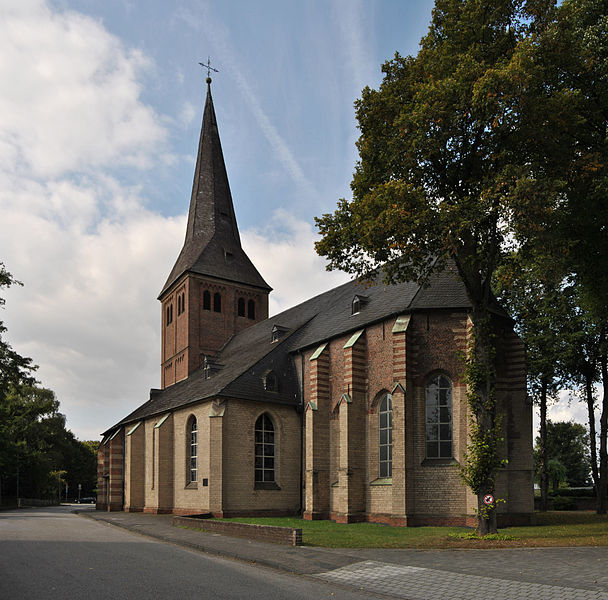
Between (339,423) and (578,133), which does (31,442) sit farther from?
(578,133)

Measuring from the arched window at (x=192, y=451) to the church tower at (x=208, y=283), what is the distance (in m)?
10.0

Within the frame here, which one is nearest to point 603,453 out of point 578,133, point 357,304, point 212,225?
point 357,304

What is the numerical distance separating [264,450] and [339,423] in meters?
4.26

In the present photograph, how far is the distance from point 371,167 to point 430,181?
1.94 metres

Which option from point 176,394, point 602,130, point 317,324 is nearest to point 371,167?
point 602,130

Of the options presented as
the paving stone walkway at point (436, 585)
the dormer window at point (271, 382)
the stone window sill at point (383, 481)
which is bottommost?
the stone window sill at point (383, 481)

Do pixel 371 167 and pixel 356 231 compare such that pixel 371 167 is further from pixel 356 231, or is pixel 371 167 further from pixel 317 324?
pixel 317 324

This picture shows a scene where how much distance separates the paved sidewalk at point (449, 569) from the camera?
934 cm

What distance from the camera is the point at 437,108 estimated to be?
53.5ft

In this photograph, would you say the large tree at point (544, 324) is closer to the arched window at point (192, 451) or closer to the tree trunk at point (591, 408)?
the tree trunk at point (591, 408)

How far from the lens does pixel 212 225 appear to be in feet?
146

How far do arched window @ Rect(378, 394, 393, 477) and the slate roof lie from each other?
3.50 meters

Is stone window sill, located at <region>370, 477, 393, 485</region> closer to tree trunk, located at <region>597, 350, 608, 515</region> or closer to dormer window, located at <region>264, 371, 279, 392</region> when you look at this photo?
dormer window, located at <region>264, 371, 279, 392</region>

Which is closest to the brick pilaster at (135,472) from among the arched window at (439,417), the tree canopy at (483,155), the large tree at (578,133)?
the arched window at (439,417)
